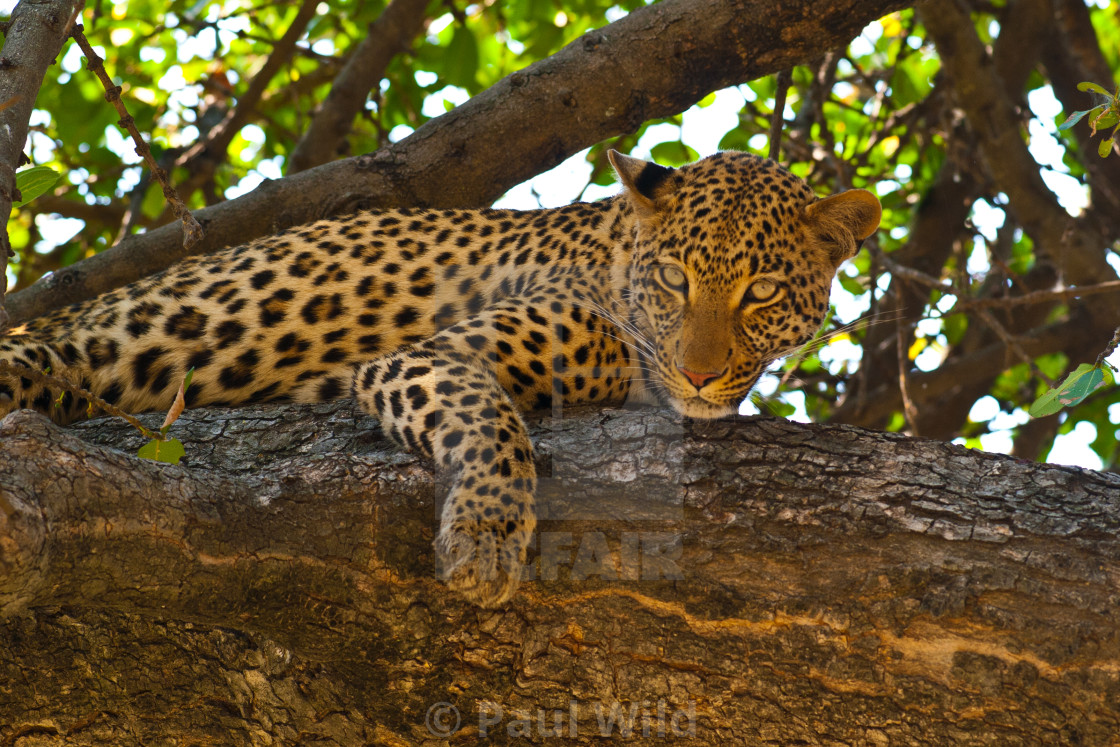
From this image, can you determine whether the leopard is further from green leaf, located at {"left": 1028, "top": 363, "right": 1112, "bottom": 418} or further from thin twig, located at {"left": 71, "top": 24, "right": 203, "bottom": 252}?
green leaf, located at {"left": 1028, "top": 363, "right": 1112, "bottom": 418}

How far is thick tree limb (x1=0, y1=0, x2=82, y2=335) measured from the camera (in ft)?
11.6

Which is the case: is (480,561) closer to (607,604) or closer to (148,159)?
(607,604)

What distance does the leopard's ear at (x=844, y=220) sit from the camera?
17.6ft

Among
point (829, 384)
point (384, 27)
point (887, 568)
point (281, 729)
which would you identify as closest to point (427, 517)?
point (281, 729)

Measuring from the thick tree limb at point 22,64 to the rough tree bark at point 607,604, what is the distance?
0.85 m

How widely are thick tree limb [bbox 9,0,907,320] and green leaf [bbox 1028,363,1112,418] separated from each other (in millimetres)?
2820

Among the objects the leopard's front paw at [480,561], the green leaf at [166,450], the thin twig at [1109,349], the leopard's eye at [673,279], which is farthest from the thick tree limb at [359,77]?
the thin twig at [1109,349]

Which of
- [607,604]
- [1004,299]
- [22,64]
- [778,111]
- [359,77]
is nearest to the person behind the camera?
[22,64]

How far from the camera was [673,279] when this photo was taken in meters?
5.42

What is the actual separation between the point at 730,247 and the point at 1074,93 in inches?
193

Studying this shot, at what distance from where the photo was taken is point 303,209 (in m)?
6.66

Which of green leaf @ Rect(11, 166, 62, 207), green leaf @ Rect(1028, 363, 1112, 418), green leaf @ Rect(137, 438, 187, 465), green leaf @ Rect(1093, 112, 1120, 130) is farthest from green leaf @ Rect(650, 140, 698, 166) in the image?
green leaf @ Rect(137, 438, 187, 465)

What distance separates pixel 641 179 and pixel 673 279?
0.64 meters

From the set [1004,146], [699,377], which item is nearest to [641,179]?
[699,377]
